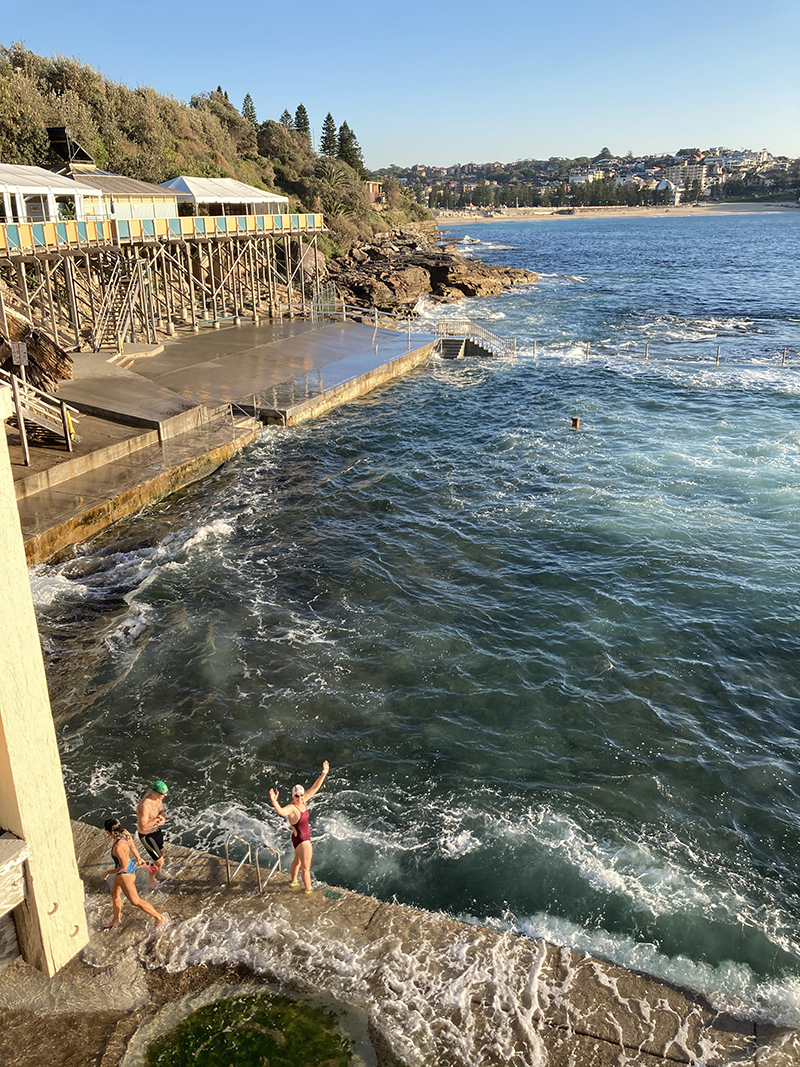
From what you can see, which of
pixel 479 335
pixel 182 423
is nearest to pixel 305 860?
pixel 182 423

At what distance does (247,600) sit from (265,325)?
26.8 m

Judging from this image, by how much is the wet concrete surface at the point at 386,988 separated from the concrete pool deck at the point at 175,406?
1060 centimetres

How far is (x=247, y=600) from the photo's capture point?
15773 mm

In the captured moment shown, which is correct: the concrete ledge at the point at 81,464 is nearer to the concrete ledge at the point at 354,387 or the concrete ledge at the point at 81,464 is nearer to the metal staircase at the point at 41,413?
the metal staircase at the point at 41,413

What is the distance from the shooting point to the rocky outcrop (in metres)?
52.7

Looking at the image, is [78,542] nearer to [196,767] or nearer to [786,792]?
[196,767]

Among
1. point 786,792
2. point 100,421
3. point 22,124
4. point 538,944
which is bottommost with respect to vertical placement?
point 786,792

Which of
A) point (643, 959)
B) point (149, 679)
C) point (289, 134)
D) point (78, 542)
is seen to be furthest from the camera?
point (289, 134)

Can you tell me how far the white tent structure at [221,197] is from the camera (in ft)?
128

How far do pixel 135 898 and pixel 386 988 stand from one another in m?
2.56

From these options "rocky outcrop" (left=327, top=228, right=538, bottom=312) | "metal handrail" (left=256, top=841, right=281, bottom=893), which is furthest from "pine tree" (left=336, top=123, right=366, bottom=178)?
"metal handrail" (left=256, top=841, right=281, bottom=893)

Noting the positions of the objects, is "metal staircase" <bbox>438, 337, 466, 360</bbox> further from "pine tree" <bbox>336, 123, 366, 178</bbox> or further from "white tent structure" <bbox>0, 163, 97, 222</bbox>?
"pine tree" <bbox>336, 123, 366, 178</bbox>

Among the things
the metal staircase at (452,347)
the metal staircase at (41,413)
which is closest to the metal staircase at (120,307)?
the metal staircase at (41,413)

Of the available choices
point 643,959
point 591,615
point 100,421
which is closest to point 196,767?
point 643,959
